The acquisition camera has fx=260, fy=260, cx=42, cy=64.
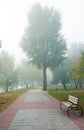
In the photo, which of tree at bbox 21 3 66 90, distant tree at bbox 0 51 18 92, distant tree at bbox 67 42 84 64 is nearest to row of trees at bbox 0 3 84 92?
tree at bbox 21 3 66 90

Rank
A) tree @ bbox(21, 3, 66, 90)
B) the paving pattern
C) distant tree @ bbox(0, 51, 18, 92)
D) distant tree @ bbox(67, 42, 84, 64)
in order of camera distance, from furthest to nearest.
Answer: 1. distant tree @ bbox(67, 42, 84, 64)
2. distant tree @ bbox(0, 51, 18, 92)
3. tree @ bbox(21, 3, 66, 90)
4. the paving pattern

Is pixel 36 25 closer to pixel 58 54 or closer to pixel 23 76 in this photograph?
pixel 58 54

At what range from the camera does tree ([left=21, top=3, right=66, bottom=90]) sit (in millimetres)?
46344

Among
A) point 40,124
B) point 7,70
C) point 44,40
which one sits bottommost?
point 40,124

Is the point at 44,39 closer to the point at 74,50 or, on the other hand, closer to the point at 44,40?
the point at 44,40

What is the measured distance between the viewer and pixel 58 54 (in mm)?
46938

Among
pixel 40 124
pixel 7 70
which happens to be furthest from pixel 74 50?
pixel 40 124

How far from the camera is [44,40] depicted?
46.4 metres

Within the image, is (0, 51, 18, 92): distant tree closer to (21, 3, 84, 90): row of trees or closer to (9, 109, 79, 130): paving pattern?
(21, 3, 84, 90): row of trees

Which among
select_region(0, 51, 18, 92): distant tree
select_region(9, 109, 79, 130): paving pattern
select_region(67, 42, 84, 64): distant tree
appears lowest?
select_region(9, 109, 79, 130): paving pattern

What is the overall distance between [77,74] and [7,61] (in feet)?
55.6

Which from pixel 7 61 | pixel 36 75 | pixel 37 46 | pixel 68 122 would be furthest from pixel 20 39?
pixel 36 75

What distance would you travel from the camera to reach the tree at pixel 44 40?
4634 centimetres

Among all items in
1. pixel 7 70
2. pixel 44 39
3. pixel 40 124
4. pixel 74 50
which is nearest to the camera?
pixel 40 124
